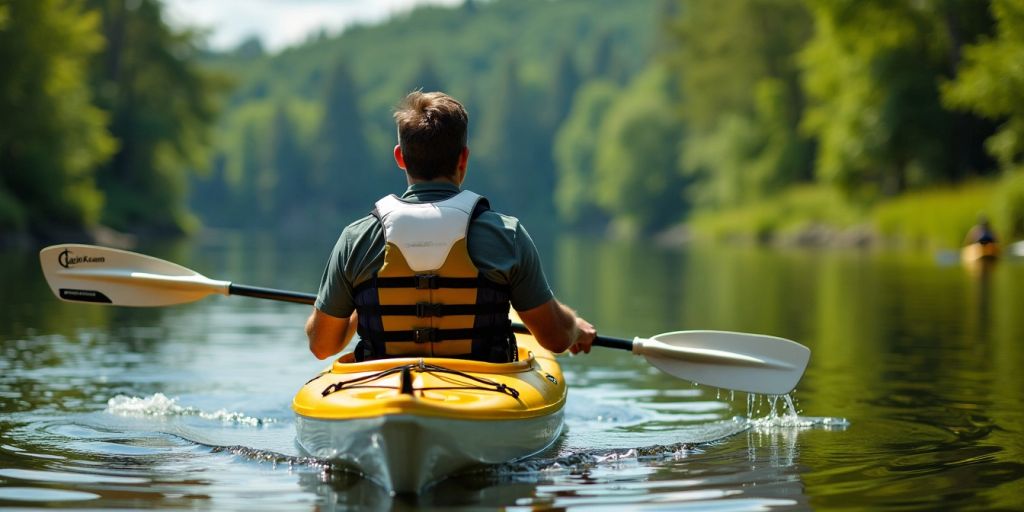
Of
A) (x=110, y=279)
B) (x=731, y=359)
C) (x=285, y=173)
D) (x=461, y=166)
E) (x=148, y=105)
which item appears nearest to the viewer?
(x=461, y=166)

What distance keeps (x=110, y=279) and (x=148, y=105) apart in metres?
43.0

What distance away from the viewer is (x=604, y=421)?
818cm

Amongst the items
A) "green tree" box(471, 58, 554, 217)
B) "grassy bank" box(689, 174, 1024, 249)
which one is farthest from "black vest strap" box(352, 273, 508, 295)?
"green tree" box(471, 58, 554, 217)

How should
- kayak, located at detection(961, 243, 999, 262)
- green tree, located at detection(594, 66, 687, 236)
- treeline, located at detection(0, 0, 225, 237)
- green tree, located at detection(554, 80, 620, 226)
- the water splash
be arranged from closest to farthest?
the water splash → kayak, located at detection(961, 243, 999, 262) → treeline, located at detection(0, 0, 225, 237) → green tree, located at detection(594, 66, 687, 236) → green tree, located at detection(554, 80, 620, 226)

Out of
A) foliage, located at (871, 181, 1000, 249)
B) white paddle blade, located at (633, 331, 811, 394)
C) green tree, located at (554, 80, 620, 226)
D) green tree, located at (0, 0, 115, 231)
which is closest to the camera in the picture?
white paddle blade, located at (633, 331, 811, 394)

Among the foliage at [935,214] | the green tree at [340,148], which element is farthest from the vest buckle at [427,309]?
the green tree at [340,148]

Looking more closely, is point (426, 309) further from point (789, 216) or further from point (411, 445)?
point (789, 216)

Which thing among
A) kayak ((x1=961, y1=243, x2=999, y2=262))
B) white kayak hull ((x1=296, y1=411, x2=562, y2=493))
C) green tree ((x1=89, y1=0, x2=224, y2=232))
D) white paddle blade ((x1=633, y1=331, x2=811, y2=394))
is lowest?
white kayak hull ((x1=296, y1=411, x2=562, y2=493))

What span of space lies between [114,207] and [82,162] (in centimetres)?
987

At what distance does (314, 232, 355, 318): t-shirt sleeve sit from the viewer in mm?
5945

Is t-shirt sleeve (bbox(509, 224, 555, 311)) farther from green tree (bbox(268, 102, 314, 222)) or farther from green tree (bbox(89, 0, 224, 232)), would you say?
green tree (bbox(268, 102, 314, 222))

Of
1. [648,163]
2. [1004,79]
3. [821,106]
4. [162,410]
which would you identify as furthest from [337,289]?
[648,163]

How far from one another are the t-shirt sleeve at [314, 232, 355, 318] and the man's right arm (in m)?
0.79

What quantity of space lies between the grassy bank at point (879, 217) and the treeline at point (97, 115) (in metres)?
21.2
